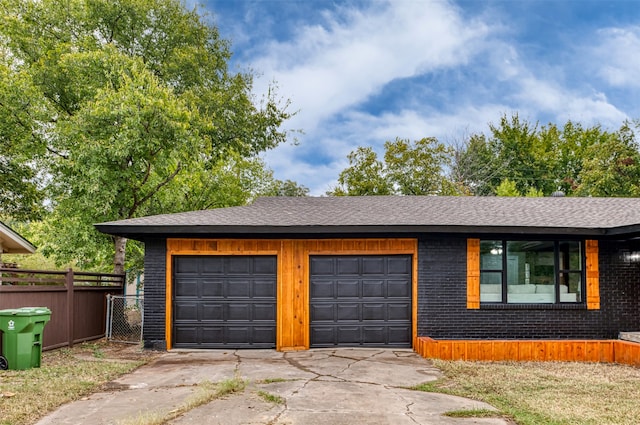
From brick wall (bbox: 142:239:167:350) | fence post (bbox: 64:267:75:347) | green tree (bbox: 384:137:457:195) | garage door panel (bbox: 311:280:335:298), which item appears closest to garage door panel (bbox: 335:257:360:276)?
A: garage door panel (bbox: 311:280:335:298)

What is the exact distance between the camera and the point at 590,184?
26.5m

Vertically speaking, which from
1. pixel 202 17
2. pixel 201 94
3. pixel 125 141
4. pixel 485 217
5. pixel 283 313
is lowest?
pixel 283 313

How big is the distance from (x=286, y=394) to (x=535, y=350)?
209 inches

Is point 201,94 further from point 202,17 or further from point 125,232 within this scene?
point 125,232

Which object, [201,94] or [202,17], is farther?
[202,17]

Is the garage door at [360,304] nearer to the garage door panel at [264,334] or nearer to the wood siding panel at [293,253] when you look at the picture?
the wood siding panel at [293,253]

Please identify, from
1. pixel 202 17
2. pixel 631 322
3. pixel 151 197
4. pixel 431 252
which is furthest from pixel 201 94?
pixel 631 322

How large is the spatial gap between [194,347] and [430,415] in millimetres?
6160

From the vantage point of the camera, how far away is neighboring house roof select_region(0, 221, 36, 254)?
1224 centimetres

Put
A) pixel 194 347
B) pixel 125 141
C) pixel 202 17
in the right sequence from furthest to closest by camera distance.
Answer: pixel 202 17, pixel 125 141, pixel 194 347

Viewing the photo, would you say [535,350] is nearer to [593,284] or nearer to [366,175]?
[593,284]

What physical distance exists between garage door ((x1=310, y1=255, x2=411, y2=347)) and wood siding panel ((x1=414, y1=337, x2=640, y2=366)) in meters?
1.02

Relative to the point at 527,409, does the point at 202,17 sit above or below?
above

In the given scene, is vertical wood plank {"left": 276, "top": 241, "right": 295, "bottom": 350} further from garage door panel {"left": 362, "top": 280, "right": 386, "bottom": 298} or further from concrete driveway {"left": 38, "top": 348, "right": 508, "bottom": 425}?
garage door panel {"left": 362, "top": 280, "right": 386, "bottom": 298}
